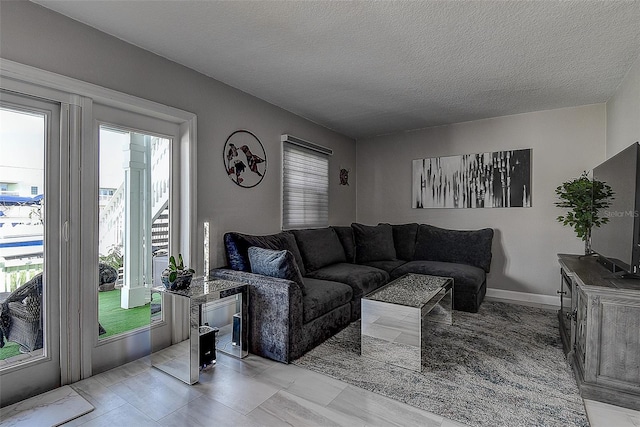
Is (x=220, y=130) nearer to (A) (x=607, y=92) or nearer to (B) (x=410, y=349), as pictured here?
(B) (x=410, y=349)

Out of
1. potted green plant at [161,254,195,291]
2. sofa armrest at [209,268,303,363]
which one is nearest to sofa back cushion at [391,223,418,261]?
sofa armrest at [209,268,303,363]

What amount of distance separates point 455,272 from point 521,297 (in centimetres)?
121

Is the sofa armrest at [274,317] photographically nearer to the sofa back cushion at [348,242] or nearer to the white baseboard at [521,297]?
the sofa back cushion at [348,242]

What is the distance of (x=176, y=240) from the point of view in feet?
9.14

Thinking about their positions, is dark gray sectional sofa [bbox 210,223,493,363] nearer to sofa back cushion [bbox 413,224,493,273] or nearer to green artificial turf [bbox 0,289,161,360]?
sofa back cushion [bbox 413,224,493,273]

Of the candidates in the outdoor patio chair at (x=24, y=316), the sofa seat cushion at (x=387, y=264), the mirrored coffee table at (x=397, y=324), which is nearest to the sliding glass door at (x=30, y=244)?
the outdoor patio chair at (x=24, y=316)

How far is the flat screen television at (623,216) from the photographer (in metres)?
1.96

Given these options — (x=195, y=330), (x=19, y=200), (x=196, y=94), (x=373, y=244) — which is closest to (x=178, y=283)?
(x=195, y=330)

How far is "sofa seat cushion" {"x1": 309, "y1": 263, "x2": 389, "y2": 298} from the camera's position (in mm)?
3236

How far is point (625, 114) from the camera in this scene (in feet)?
9.37

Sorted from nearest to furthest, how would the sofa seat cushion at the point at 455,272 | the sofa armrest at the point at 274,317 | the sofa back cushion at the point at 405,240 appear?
the sofa armrest at the point at 274,317 < the sofa seat cushion at the point at 455,272 < the sofa back cushion at the point at 405,240

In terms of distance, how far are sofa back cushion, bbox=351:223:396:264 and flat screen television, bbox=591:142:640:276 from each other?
2282mm

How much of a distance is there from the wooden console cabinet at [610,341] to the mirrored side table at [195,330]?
7.59ft

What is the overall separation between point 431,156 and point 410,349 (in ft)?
10.2
